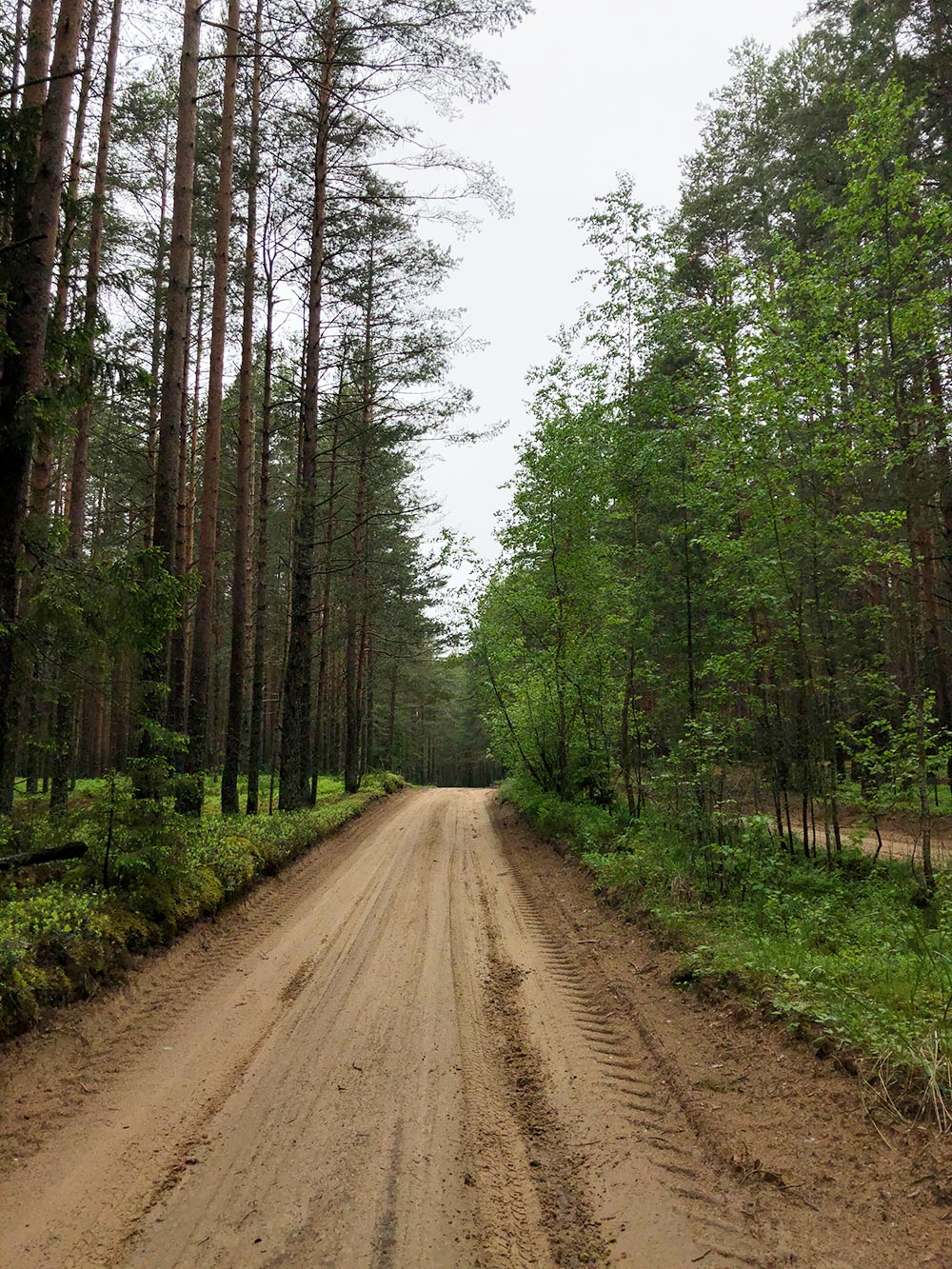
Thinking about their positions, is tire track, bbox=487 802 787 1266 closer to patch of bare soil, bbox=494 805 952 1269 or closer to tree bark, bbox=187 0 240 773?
patch of bare soil, bbox=494 805 952 1269

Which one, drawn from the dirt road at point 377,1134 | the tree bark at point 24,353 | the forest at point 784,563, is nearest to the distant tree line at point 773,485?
the forest at point 784,563

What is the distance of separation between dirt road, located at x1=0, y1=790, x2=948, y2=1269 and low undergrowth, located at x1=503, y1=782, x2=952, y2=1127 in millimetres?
664

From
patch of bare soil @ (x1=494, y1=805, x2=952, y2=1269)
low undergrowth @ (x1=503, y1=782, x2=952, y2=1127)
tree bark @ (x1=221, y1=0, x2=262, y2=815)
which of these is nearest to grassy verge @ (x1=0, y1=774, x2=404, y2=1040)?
patch of bare soil @ (x1=494, y1=805, x2=952, y2=1269)

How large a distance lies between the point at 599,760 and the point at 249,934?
8013mm

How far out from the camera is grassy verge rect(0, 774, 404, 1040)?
4031 millimetres

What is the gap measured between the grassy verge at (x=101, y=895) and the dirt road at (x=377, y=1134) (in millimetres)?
238

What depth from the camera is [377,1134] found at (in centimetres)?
307

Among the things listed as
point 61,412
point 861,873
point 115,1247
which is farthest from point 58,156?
point 861,873

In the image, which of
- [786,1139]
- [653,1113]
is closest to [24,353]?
[653,1113]

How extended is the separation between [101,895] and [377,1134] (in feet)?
11.1

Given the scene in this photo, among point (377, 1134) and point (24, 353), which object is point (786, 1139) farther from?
point (24, 353)

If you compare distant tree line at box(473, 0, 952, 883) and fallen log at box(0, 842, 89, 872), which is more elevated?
distant tree line at box(473, 0, 952, 883)

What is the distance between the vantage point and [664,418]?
9867 mm

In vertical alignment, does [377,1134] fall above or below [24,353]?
below
